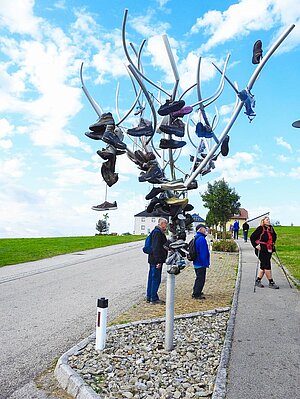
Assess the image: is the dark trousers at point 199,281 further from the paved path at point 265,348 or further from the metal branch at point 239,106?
the metal branch at point 239,106

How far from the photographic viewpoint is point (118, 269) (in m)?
15.4

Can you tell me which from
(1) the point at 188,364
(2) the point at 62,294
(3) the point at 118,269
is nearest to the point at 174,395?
(1) the point at 188,364

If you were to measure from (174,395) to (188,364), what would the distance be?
84 cm

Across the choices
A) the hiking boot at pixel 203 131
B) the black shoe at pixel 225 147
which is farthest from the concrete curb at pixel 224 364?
the hiking boot at pixel 203 131

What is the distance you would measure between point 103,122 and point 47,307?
16.1ft

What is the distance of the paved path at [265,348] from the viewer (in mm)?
4156

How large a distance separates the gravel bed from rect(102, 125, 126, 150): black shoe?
254 centimetres

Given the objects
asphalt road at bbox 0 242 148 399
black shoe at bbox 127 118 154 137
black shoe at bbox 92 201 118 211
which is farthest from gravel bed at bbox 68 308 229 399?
black shoe at bbox 127 118 154 137

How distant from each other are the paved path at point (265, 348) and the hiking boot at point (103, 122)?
3.14m

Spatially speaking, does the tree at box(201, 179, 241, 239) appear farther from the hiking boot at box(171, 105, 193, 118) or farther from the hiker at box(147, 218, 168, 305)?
the hiking boot at box(171, 105, 193, 118)

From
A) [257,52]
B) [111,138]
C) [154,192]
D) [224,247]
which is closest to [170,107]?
[111,138]

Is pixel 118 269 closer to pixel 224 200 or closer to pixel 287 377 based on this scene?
pixel 287 377

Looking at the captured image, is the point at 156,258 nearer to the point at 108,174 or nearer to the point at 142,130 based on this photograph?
the point at 108,174

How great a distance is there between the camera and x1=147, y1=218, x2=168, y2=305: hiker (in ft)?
28.1
